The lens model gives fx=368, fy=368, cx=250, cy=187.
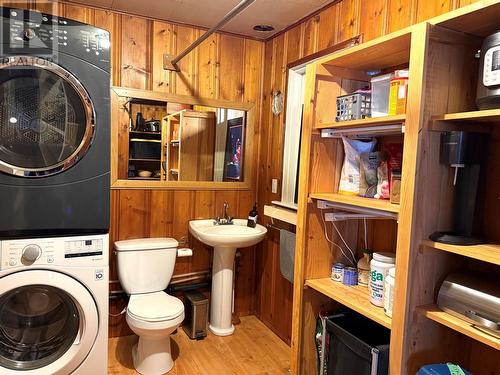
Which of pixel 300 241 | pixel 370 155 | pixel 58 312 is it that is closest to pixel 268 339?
pixel 300 241

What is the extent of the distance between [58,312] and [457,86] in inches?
84.5

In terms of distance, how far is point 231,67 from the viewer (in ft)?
10.0

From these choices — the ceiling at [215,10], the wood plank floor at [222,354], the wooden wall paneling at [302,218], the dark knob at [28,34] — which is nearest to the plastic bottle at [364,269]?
the wooden wall paneling at [302,218]

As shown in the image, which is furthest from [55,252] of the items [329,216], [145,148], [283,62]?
[283,62]

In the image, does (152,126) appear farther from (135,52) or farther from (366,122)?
(366,122)

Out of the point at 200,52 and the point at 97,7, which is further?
the point at 200,52

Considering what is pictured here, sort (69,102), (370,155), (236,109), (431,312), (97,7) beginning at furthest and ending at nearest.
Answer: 1. (236,109)
2. (97,7)
3. (69,102)
4. (370,155)
5. (431,312)

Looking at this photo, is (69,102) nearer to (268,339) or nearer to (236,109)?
(236,109)

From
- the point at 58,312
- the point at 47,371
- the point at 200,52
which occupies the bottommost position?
the point at 47,371

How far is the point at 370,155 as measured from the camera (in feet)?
5.72

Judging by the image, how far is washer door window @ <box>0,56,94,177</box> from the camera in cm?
174

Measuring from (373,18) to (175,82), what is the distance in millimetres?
1520

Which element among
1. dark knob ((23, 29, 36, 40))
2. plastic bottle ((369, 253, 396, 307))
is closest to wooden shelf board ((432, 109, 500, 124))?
plastic bottle ((369, 253, 396, 307))

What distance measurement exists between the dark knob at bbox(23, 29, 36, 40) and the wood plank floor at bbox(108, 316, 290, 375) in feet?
6.49
